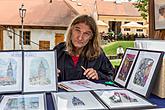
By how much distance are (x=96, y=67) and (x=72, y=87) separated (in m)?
0.46

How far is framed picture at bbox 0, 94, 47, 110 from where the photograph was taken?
0.85m

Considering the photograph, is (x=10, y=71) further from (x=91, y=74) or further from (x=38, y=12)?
(x=38, y=12)

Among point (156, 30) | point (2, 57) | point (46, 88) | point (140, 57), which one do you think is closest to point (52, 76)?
point (46, 88)

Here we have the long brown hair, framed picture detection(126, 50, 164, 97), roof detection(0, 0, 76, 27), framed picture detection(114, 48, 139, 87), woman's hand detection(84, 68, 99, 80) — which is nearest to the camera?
framed picture detection(126, 50, 164, 97)

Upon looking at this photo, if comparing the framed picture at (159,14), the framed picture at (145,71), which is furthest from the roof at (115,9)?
the framed picture at (145,71)

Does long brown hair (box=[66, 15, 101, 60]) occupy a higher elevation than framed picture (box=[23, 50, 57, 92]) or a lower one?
higher

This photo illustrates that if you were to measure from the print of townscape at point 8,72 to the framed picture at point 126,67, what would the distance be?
438mm

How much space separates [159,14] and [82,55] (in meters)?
0.53

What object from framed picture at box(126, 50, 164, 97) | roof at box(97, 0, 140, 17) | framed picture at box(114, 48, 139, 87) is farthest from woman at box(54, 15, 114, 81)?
roof at box(97, 0, 140, 17)

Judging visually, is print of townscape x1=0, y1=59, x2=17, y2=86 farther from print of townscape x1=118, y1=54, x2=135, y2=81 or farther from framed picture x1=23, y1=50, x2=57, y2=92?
print of townscape x1=118, y1=54, x2=135, y2=81

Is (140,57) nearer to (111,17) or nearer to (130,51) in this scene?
(130,51)

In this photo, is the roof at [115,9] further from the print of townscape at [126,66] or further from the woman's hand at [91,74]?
the print of townscape at [126,66]

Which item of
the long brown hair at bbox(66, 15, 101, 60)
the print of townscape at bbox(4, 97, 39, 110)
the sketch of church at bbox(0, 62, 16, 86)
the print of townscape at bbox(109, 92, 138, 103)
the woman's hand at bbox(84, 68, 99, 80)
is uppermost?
the long brown hair at bbox(66, 15, 101, 60)

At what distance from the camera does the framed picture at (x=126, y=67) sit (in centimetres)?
117
